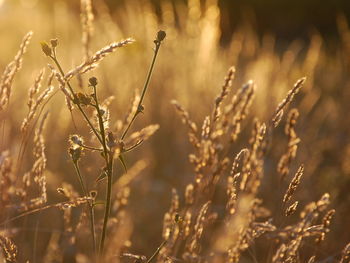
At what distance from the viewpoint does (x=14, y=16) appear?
7180 mm

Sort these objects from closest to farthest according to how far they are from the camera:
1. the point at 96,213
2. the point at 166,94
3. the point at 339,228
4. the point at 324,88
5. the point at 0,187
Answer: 1. the point at 0,187
2. the point at 339,228
3. the point at 96,213
4. the point at 166,94
5. the point at 324,88

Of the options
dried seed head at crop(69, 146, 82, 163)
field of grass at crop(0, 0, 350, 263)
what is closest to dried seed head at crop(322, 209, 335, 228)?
field of grass at crop(0, 0, 350, 263)

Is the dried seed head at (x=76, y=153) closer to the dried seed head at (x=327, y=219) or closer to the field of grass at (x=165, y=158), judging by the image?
the field of grass at (x=165, y=158)

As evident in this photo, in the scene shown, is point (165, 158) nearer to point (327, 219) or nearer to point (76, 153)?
point (327, 219)

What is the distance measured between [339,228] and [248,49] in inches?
94.5

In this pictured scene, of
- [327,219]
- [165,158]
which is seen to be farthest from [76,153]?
[165,158]

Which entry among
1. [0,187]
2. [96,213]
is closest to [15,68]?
[0,187]

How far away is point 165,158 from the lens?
3.82 meters

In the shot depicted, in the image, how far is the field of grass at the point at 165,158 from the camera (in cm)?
134

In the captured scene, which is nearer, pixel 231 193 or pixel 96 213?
pixel 231 193

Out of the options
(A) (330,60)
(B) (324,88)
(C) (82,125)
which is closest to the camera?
(C) (82,125)

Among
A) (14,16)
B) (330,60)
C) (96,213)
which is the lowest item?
(96,213)

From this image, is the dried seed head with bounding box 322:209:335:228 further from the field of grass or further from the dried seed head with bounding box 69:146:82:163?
the dried seed head with bounding box 69:146:82:163

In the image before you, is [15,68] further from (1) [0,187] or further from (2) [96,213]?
(2) [96,213]
